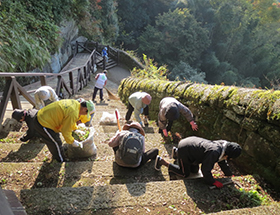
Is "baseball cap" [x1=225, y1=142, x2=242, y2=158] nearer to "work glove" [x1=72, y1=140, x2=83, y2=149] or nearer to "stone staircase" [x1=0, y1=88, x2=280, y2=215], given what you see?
"stone staircase" [x1=0, y1=88, x2=280, y2=215]

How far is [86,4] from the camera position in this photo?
12234 millimetres

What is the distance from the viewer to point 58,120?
7.79ft

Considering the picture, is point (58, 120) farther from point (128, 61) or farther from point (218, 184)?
point (128, 61)

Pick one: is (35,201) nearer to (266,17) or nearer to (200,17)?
(200,17)

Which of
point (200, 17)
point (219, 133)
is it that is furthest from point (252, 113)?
point (200, 17)

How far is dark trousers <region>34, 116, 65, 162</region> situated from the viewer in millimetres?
2383

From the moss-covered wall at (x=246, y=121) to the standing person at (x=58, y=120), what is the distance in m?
1.98

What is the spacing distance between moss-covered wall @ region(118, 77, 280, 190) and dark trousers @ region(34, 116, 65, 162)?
2424 millimetres

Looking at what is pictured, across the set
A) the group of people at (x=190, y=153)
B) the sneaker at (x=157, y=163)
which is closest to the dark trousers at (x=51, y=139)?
the group of people at (x=190, y=153)

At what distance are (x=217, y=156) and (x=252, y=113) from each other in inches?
29.0

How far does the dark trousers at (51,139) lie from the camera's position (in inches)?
93.8

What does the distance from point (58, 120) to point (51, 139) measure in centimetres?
32

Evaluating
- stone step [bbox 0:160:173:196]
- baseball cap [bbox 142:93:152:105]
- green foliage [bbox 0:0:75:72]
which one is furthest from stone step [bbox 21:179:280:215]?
green foliage [bbox 0:0:75:72]

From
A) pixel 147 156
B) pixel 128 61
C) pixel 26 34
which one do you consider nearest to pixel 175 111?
pixel 147 156
